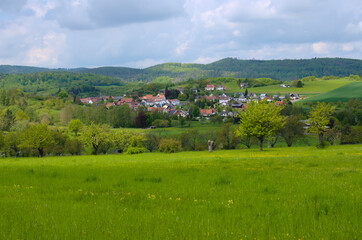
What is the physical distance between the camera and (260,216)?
687 centimetres

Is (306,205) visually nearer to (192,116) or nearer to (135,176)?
(135,176)

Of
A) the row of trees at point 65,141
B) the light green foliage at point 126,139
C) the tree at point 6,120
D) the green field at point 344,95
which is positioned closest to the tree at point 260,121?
the row of trees at point 65,141

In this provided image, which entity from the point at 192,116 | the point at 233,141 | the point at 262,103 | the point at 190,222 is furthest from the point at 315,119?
the point at 192,116

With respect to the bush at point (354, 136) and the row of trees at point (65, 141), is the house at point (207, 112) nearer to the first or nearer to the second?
the bush at point (354, 136)

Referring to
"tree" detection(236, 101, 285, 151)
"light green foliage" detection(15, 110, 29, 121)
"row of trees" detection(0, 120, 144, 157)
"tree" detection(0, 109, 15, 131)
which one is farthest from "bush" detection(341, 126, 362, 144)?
"light green foliage" detection(15, 110, 29, 121)

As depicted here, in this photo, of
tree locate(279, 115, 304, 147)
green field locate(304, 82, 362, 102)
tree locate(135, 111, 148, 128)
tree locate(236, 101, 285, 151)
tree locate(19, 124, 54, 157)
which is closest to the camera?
tree locate(236, 101, 285, 151)

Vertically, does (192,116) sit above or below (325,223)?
below

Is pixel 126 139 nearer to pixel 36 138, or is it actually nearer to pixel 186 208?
pixel 36 138

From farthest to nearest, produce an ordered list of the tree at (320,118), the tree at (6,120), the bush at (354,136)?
the tree at (6,120) → the bush at (354,136) → the tree at (320,118)

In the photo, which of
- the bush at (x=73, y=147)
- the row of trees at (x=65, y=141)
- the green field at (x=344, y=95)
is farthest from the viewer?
the green field at (x=344, y=95)

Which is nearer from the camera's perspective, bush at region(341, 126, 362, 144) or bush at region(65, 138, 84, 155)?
bush at region(65, 138, 84, 155)

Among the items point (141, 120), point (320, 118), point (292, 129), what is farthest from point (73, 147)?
point (141, 120)

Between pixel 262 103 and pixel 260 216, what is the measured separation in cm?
4315

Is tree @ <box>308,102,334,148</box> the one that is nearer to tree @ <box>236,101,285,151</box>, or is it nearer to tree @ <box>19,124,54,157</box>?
tree @ <box>236,101,285,151</box>
